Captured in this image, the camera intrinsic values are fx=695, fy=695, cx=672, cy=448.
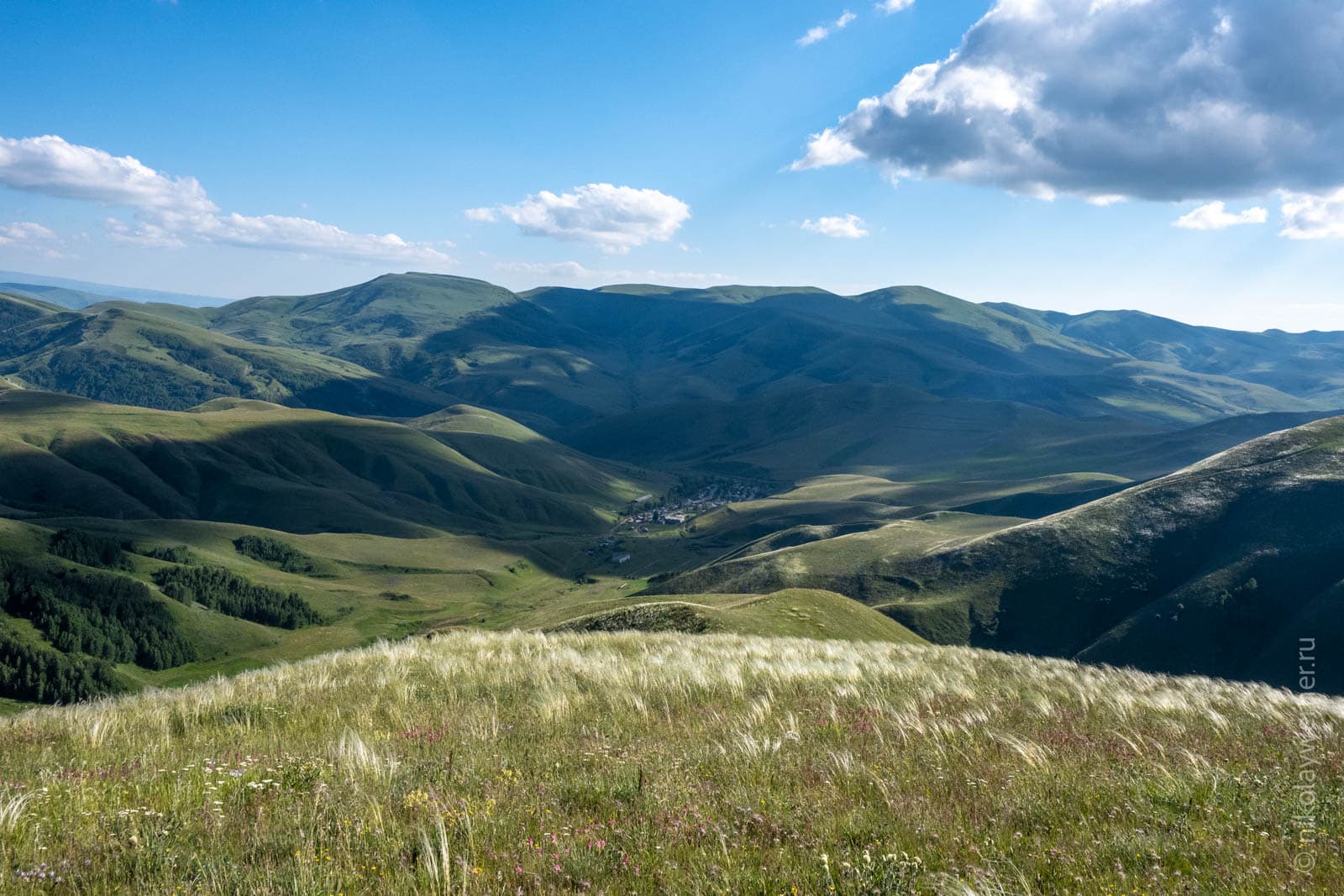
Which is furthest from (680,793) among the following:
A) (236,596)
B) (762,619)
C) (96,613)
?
(236,596)

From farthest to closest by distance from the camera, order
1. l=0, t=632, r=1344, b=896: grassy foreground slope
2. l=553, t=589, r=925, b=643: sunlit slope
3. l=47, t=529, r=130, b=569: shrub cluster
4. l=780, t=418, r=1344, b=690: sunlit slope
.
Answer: l=47, t=529, r=130, b=569: shrub cluster, l=780, t=418, r=1344, b=690: sunlit slope, l=553, t=589, r=925, b=643: sunlit slope, l=0, t=632, r=1344, b=896: grassy foreground slope

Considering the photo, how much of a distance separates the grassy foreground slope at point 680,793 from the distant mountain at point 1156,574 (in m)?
99.1

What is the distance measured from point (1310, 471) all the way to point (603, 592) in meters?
151

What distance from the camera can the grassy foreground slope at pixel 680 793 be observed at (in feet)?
17.1

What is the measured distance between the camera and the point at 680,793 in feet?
22.5

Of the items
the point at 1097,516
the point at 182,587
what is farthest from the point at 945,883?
the point at 182,587

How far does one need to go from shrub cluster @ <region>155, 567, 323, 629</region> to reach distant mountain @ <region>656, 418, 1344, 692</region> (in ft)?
379

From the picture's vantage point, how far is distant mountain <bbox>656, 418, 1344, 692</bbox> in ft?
306

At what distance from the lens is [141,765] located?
811 centimetres

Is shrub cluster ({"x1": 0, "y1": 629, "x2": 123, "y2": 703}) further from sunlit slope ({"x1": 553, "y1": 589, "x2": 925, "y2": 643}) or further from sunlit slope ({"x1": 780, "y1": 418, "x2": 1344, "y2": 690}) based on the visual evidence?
sunlit slope ({"x1": 780, "y1": 418, "x2": 1344, "y2": 690})

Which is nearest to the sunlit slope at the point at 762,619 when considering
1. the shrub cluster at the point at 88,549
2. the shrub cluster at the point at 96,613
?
the shrub cluster at the point at 96,613

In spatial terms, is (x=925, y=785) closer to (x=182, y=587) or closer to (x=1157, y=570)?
(x=1157, y=570)

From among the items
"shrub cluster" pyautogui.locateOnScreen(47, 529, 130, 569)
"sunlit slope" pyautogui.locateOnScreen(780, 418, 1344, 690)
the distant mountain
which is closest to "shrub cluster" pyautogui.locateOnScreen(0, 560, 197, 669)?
"shrub cluster" pyautogui.locateOnScreen(47, 529, 130, 569)

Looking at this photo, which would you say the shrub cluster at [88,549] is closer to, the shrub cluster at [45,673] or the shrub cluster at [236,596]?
the shrub cluster at [236,596]
